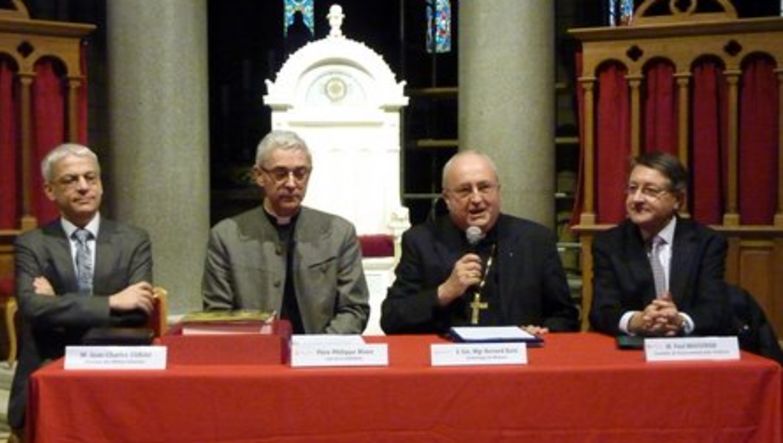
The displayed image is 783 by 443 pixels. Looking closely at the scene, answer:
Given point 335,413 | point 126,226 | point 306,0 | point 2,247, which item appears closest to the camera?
point 335,413

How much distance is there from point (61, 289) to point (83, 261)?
10cm

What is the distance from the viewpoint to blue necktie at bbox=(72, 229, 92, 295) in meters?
2.99

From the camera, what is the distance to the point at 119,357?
7.71 feet

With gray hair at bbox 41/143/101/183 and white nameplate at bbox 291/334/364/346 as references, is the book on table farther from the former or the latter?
gray hair at bbox 41/143/101/183

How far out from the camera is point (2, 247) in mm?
5773

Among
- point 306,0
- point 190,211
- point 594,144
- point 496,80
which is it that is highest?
point 306,0

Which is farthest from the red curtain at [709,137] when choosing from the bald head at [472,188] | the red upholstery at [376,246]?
the bald head at [472,188]

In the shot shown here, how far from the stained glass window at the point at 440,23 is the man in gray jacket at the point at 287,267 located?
6.80m

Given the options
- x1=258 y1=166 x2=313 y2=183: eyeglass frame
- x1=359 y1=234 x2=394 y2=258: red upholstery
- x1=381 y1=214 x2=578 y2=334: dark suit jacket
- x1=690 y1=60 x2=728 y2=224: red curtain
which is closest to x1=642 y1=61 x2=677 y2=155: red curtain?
x1=690 y1=60 x2=728 y2=224: red curtain

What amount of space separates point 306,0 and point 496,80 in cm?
464

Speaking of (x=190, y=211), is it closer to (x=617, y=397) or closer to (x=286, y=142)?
(x=286, y=142)

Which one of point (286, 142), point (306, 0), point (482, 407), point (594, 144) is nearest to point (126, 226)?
point (286, 142)

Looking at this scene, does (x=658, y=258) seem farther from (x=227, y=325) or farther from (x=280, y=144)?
(x=227, y=325)

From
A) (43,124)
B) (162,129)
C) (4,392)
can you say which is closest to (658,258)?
(162,129)
